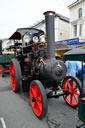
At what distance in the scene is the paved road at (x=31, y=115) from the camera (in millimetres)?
2471

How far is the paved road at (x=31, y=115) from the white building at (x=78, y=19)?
40.9 feet

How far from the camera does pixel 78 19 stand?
49.9 ft

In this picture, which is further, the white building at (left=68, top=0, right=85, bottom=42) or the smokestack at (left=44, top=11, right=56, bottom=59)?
the white building at (left=68, top=0, right=85, bottom=42)

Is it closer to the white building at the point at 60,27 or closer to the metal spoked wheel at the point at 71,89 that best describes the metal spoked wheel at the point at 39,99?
the metal spoked wheel at the point at 71,89

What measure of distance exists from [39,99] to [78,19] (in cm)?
1489

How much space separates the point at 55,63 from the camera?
9.07 ft

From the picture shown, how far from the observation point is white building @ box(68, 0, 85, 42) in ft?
47.8

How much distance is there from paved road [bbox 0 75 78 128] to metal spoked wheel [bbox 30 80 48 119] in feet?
0.63

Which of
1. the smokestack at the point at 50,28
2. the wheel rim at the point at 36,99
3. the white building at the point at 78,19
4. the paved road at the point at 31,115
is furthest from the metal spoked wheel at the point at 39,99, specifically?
the white building at the point at 78,19

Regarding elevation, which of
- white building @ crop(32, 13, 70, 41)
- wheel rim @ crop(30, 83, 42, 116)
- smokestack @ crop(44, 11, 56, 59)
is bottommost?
wheel rim @ crop(30, 83, 42, 116)

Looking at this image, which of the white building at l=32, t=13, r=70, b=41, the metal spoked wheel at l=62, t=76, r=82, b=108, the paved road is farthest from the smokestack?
the white building at l=32, t=13, r=70, b=41

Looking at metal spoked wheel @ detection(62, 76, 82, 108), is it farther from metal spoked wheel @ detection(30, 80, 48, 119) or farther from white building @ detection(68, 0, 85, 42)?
white building @ detection(68, 0, 85, 42)

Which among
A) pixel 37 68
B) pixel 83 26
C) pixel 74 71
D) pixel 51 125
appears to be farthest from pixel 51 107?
pixel 83 26

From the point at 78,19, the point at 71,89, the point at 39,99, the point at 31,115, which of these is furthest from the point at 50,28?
the point at 78,19
